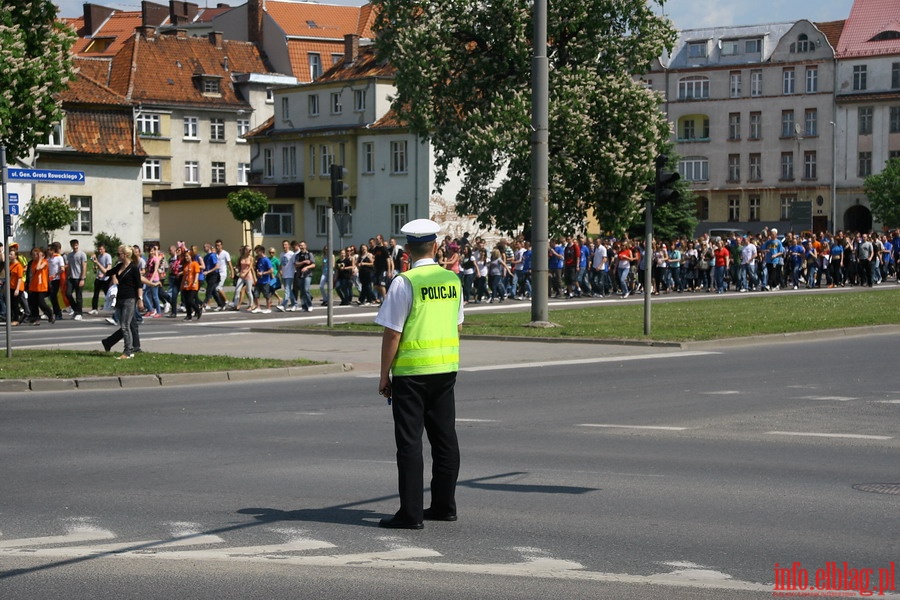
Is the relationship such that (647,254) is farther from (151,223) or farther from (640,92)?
(151,223)

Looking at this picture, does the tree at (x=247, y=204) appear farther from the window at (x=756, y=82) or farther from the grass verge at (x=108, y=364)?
the grass verge at (x=108, y=364)

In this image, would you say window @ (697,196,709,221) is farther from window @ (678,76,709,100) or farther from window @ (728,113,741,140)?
window @ (678,76,709,100)

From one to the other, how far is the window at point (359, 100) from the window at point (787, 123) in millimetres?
33978

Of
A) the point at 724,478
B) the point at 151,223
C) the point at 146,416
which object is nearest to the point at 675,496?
the point at 724,478

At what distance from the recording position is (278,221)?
78750mm

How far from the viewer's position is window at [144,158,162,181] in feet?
286

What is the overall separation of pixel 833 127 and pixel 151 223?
45.4m

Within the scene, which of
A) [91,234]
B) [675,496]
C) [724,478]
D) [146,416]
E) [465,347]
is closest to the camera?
[675,496]

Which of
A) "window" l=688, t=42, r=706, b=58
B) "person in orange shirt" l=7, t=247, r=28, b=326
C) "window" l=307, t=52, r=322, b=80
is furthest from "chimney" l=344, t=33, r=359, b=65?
"person in orange shirt" l=7, t=247, r=28, b=326

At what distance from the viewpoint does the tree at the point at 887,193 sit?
83500mm

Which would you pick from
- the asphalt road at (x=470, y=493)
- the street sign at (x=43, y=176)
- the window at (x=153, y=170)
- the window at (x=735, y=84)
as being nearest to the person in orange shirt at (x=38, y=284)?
the street sign at (x=43, y=176)

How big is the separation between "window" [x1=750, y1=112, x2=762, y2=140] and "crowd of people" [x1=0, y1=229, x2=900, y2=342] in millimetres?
47023

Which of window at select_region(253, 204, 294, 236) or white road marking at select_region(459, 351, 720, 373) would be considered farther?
window at select_region(253, 204, 294, 236)

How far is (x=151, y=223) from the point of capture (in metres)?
89.3
